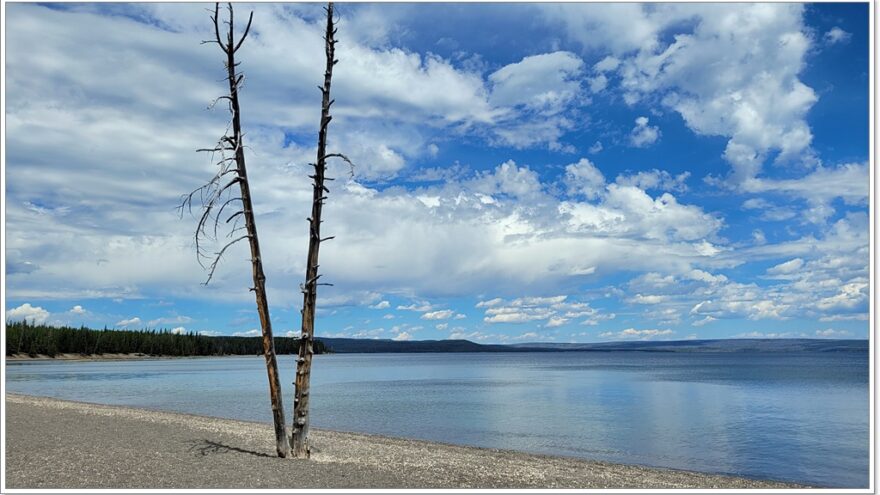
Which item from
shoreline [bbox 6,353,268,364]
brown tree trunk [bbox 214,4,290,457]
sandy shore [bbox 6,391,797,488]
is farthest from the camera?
shoreline [bbox 6,353,268,364]

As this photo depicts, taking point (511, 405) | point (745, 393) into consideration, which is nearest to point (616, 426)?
point (511, 405)

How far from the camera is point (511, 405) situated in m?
42.7

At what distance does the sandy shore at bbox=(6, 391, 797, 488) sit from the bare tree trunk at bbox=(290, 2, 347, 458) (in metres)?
0.77

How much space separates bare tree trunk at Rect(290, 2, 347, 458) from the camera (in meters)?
15.3

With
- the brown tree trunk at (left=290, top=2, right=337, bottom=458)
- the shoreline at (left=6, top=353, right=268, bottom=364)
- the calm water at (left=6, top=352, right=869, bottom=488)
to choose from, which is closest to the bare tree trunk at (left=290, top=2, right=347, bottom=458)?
the brown tree trunk at (left=290, top=2, right=337, bottom=458)

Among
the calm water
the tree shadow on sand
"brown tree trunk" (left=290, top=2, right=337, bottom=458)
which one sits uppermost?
"brown tree trunk" (left=290, top=2, right=337, bottom=458)

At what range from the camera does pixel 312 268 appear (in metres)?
15.4

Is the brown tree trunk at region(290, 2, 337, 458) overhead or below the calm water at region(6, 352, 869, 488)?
overhead

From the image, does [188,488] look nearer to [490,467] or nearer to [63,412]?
[490,467]

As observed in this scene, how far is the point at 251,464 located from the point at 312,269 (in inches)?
162

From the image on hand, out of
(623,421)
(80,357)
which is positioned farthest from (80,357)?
(623,421)

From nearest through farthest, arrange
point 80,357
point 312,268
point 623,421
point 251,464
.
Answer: point 251,464 < point 312,268 < point 623,421 < point 80,357

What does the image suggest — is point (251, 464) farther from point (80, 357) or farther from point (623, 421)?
point (80, 357)

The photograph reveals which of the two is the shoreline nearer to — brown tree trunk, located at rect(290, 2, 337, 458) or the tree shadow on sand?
the tree shadow on sand
